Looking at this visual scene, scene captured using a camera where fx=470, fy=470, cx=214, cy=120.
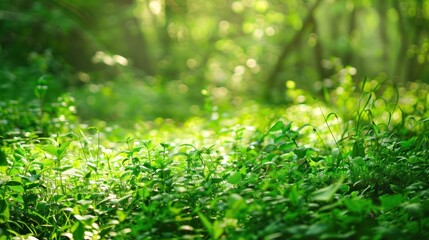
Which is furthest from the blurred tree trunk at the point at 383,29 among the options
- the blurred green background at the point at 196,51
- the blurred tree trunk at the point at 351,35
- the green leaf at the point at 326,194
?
the green leaf at the point at 326,194

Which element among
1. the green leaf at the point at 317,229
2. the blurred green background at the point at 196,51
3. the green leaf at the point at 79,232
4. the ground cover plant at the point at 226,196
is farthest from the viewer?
the blurred green background at the point at 196,51

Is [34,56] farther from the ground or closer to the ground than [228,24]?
closer to the ground

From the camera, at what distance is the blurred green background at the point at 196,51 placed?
6.94 metres

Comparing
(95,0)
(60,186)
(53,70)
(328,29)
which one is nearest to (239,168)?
(60,186)

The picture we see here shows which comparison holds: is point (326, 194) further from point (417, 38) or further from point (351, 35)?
point (351, 35)

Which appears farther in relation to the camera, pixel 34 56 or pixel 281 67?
pixel 281 67

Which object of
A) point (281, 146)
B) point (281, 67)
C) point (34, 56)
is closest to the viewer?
point (281, 146)

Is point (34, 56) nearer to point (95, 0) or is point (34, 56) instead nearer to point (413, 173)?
point (95, 0)

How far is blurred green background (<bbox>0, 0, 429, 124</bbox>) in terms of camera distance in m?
6.94

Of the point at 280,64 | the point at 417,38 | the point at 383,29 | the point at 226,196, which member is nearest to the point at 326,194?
the point at 226,196

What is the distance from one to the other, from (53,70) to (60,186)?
207 inches

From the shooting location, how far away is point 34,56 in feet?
22.0

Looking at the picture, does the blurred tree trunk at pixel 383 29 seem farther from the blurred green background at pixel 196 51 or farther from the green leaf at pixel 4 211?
the green leaf at pixel 4 211

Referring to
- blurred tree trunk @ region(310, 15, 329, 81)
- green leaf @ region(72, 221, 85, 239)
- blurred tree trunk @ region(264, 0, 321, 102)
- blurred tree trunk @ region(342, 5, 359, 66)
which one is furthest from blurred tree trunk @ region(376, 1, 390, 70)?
green leaf @ region(72, 221, 85, 239)
